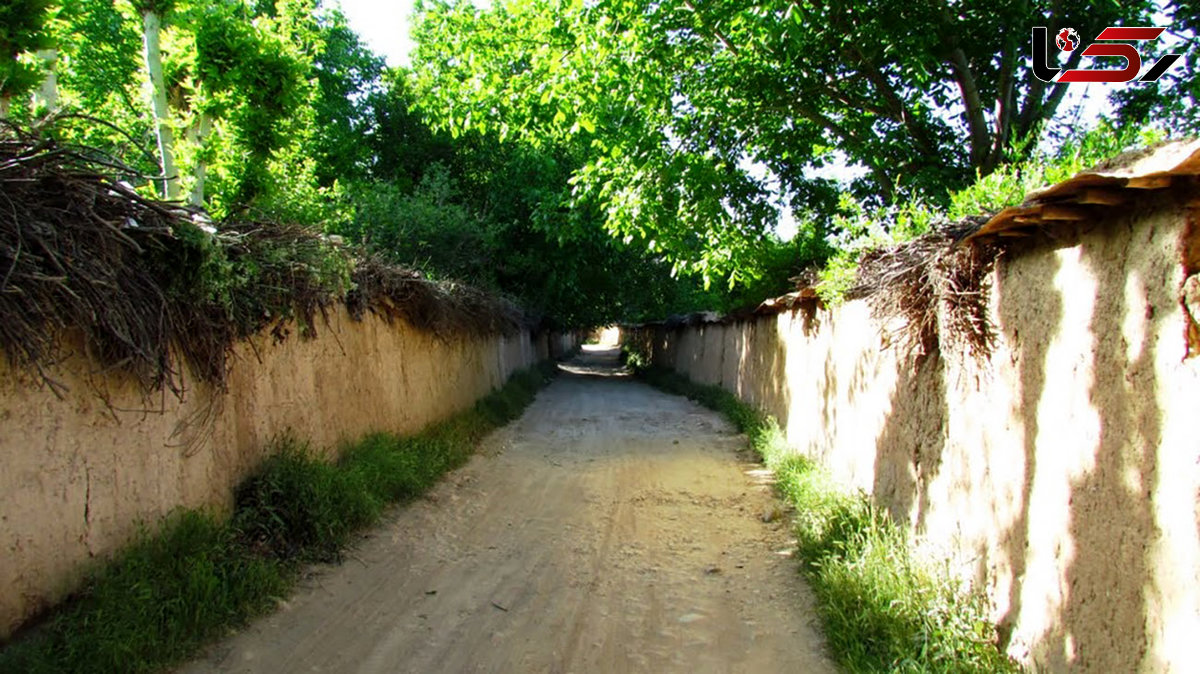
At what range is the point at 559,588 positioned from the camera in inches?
195

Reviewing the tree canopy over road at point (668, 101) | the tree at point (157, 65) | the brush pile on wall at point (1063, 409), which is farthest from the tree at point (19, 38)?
the brush pile on wall at point (1063, 409)

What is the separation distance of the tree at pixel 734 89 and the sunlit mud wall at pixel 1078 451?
4870mm

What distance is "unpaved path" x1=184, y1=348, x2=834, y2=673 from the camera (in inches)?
154

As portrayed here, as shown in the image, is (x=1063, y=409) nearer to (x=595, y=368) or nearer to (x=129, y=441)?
(x=129, y=441)

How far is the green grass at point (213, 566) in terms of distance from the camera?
10.7 feet

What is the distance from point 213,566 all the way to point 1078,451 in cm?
477

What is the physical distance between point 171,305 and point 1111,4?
1036cm

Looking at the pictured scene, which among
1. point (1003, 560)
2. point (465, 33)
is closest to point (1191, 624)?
point (1003, 560)

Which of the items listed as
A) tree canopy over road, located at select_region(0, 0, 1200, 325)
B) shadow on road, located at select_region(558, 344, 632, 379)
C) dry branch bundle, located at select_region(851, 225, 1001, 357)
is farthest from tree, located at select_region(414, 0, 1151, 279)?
shadow on road, located at select_region(558, 344, 632, 379)

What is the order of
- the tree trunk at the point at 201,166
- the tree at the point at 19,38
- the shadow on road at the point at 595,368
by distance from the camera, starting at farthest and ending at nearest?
the shadow on road at the point at 595,368 < the tree trunk at the point at 201,166 < the tree at the point at 19,38

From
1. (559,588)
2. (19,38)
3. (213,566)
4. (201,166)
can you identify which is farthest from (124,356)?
(201,166)

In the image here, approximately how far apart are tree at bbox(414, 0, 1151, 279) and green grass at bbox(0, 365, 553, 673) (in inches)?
223

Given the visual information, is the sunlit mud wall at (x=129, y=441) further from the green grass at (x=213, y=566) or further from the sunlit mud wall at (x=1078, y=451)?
the sunlit mud wall at (x=1078, y=451)

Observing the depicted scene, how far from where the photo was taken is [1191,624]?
2.22 metres
